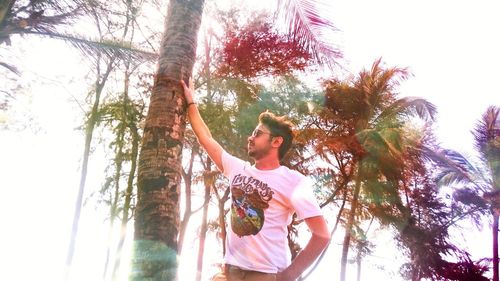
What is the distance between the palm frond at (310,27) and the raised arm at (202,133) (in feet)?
6.18

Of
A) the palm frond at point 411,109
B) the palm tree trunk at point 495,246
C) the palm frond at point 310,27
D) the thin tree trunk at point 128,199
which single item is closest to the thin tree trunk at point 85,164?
the thin tree trunk at point 128,199

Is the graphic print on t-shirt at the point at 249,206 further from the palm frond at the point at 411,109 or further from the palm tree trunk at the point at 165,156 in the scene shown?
the palm frond at the point at 411,109

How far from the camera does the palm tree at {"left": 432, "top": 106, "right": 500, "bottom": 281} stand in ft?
67.1

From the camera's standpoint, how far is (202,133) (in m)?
3.57

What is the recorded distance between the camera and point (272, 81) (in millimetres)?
16766

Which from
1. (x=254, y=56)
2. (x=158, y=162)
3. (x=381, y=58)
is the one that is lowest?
(x=158, y=162)

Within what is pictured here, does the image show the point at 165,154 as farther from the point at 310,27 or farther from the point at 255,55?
the point at 255,55

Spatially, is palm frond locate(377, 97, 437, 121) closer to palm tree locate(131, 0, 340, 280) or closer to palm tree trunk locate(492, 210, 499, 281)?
palm tree trunk locate(492, 210, 499, 281)

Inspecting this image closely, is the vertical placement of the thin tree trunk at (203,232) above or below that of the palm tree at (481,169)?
below

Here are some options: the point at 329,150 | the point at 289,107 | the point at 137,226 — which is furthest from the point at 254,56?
the point at 137,226

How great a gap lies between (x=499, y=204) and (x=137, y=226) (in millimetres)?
20648

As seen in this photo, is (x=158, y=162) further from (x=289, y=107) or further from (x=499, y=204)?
(x=499, y=204)

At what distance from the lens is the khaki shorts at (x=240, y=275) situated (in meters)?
2.63

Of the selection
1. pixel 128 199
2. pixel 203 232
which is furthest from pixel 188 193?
pixel 128 199
